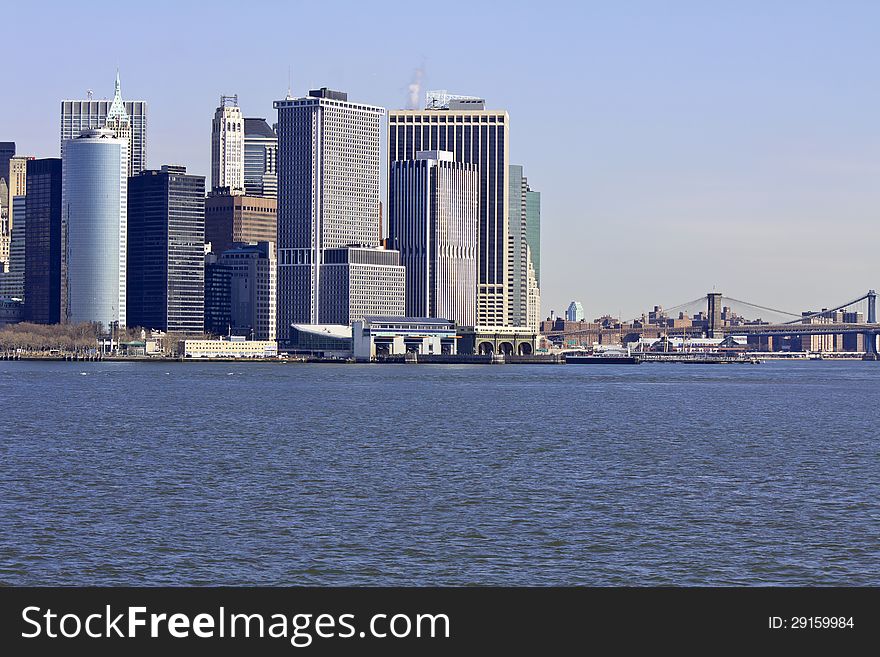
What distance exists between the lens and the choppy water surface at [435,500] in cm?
2938

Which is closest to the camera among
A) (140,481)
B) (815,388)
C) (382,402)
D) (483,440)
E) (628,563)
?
(628,563)

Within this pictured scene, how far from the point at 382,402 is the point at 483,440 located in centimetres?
4268

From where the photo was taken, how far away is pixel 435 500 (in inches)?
1593

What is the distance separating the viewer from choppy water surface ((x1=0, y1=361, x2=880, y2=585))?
29375 millimetres

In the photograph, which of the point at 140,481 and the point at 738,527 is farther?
the point at 140,481

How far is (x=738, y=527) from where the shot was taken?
35062 millimetres

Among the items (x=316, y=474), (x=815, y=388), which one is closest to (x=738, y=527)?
(x=316, y=474)

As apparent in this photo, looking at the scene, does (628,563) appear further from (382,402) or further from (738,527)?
(382,402)
